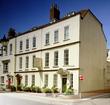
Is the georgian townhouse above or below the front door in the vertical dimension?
above

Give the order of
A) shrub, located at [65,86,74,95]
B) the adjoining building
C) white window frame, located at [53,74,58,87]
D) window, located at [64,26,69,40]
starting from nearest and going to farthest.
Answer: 1. shrub, located at [65,86,74,95]
2. the adjoining building
3. window, located at [64,26,69,40]
4. white window frame, located at [53,74,58,87]

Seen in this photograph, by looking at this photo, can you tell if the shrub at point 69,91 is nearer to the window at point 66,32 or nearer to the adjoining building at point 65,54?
the adjoining building at point 65,54

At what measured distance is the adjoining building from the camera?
54.8 feet

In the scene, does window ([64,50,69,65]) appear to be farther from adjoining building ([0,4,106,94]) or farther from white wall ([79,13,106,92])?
white wall ([79,13,106,92])

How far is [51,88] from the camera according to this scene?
58.5ft

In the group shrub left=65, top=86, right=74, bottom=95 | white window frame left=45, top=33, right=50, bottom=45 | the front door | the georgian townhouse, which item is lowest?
shrub left=65, top=86, right=74, bottom=95

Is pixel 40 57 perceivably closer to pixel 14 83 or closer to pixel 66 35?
pixel 66 35

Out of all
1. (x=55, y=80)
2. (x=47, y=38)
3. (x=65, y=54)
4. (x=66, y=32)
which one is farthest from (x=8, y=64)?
(x=66, y=32)

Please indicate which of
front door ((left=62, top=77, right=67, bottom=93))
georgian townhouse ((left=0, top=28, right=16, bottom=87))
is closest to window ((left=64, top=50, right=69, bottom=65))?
front door ((left=62, top=77, right=67, bottom=93))

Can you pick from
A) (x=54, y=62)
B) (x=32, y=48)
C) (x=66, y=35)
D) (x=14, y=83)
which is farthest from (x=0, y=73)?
(x=66, y=35)

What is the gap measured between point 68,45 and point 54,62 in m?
2.31

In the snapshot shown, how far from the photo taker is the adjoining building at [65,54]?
1670 cm

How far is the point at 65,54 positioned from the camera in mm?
17656

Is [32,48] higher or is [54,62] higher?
[32,48]
